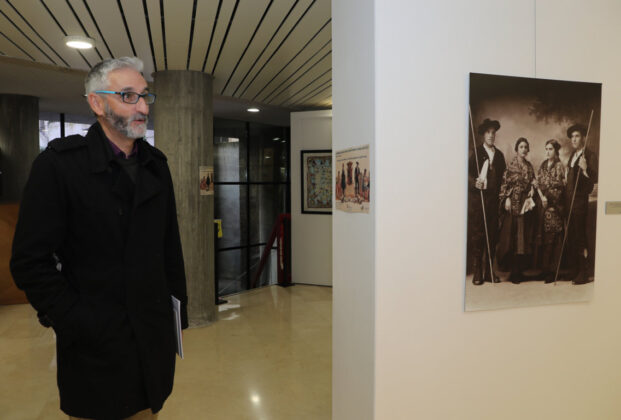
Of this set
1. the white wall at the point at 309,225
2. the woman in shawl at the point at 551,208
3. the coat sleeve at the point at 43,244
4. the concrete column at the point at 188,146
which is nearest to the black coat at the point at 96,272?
the coat sleeve at the point at 43,244

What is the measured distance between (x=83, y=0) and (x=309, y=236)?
4745 millimetres

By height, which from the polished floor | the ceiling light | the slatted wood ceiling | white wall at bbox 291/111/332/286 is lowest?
the polished floor

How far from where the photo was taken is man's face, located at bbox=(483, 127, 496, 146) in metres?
Answer: 1.99

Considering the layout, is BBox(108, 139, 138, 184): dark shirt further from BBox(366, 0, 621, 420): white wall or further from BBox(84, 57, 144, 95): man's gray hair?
BBox(366, 0, 621, 420): white wall

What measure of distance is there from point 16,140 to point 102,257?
662 centimetres

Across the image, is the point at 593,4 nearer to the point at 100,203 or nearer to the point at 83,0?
the point at 100,203

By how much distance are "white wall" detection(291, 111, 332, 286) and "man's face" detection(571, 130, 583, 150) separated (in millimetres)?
4991

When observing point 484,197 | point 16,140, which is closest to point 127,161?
point 484,197

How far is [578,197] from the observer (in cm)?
215

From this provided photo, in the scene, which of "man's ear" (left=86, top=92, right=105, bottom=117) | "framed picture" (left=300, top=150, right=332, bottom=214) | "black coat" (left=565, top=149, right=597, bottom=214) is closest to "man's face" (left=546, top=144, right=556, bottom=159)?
"black coat" (left=565, top=149, right=597, bottom=214)

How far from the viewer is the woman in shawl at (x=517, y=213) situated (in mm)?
2029

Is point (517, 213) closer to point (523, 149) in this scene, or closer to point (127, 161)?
point (523, 149)

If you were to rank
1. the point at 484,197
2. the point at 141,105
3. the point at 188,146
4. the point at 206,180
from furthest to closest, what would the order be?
the point at 206,180
the point at 188,146
the point at 484,197
the point at 141,105

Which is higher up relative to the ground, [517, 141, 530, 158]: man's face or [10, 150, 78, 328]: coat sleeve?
[517, 141, 530, 158]: man's face
